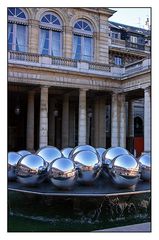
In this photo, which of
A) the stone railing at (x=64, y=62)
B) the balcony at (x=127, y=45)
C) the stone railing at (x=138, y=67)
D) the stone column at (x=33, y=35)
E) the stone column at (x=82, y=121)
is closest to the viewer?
the stone railing at (x=138, y=67)

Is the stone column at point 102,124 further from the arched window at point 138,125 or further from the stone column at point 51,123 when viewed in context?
the arched window at point 138,125

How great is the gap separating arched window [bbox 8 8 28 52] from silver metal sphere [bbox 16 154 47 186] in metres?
16.3

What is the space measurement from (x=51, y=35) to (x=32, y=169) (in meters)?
18.4

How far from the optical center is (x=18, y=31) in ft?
79.1

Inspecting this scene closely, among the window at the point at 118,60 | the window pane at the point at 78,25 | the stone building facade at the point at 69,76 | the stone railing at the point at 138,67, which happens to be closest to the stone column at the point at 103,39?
the stone building facade at the point at 69,76

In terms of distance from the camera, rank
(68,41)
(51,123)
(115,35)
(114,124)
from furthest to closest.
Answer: (115,35) → (51,123) → (68,41) → (114,124)

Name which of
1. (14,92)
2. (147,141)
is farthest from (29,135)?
(147,141)

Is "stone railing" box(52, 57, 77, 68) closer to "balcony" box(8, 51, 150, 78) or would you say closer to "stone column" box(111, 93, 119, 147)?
"balcony" box(8, 51, 150, 78)

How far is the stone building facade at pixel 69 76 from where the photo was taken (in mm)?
21906

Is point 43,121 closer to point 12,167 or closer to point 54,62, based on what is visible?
point 54,62

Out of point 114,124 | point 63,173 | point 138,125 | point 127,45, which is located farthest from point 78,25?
point 63,173

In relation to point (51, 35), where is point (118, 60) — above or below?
above

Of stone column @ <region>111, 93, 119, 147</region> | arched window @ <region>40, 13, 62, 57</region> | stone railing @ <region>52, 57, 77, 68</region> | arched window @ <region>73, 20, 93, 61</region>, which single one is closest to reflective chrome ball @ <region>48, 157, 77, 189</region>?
stone railing @ <region>52, 57, 77, 68</region>
